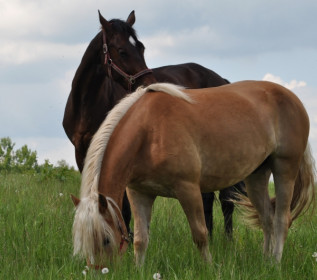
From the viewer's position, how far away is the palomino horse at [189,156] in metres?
3.92

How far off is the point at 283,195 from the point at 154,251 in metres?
1.57

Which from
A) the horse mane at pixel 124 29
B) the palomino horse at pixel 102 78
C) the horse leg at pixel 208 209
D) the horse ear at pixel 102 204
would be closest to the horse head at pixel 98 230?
the horse ear at pixel 102 204

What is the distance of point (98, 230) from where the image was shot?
12.1ft

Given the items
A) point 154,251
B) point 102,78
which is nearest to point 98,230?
point 154,251

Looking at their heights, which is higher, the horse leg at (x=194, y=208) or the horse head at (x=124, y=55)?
the horse head at (x=124, y=55)

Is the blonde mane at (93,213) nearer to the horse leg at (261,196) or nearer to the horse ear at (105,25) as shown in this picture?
the horse leg at (261,196)

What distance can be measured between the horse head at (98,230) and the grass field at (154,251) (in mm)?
124

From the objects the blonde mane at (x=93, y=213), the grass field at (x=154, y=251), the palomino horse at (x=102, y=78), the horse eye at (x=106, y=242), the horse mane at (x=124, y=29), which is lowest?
the grass field at (x=154, y=251)

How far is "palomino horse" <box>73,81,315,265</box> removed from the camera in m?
3.92

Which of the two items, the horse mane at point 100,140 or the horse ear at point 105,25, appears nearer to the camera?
the horse mane at point 100,140

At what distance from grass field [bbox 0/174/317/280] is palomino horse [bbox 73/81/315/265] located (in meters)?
0.21

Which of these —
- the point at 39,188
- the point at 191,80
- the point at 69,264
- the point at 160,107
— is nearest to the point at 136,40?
the point at 191,80

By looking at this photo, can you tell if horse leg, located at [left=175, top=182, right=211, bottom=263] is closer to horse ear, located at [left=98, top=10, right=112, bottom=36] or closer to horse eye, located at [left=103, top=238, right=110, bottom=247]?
horse eye, located at [left=103, top=238, right=110, bottom=247]

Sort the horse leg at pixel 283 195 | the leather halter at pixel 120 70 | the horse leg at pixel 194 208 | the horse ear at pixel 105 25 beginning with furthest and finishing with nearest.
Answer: the horse ear at pixel 105 25
the leather halter at pixel 120 70
the horse leg at pixel 283 195
the horse leg at pixel 194 208
